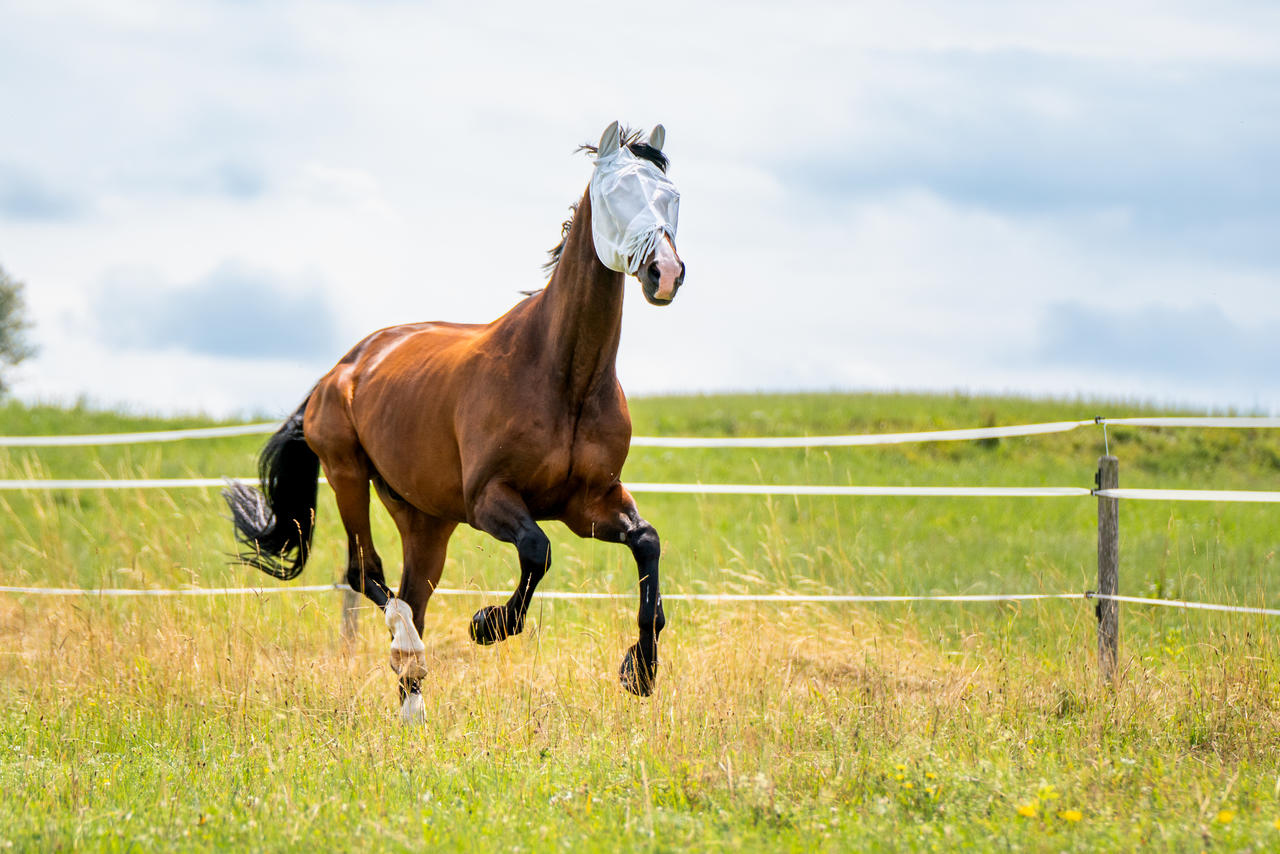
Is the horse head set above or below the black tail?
above

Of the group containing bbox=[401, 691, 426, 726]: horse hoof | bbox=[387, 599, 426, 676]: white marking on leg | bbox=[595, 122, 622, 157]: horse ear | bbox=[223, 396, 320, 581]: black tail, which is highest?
bbox=[595, 122, 622, 157]: horse ear

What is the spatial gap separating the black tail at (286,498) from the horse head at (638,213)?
308 cm

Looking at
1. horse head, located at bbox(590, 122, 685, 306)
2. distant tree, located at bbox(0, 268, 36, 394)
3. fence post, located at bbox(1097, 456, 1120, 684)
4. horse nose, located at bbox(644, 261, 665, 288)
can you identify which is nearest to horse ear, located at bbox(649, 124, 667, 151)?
horse head, located at bbox(590, 122, 685, 306)

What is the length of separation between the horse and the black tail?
1.21m

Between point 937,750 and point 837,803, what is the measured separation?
2.37 ft

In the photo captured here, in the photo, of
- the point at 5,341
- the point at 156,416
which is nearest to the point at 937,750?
the point at 156,416

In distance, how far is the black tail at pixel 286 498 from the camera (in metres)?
6.77

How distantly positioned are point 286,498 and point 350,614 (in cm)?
84

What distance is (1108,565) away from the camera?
6109 millimetres

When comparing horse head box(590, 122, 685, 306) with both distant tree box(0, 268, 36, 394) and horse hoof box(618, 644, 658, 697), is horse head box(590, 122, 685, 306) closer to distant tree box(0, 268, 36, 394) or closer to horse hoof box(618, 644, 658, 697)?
horse hoof box(618, 644, 658, 697)

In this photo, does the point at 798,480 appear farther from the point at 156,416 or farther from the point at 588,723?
the point at 156,416

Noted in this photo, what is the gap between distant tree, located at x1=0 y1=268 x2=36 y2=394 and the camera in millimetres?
32750

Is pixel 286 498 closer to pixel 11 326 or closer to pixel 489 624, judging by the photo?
pixel 489 624

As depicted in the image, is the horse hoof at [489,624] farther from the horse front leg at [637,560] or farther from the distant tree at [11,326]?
the distant tree at [11,326]
